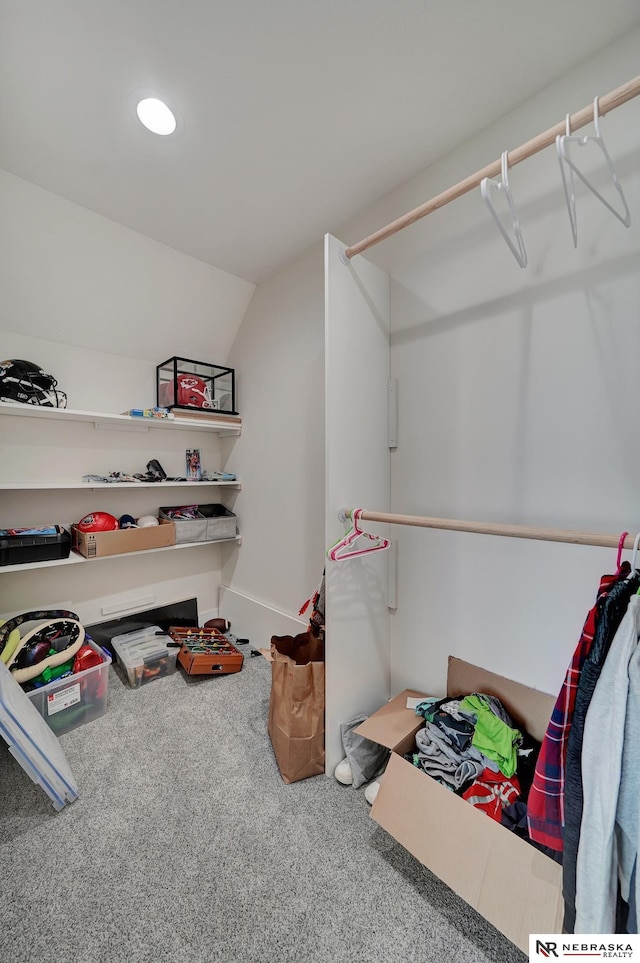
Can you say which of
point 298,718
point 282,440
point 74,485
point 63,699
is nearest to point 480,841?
point 298,718

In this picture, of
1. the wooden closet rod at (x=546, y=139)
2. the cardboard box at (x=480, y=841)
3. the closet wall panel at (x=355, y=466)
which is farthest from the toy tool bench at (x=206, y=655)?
the wooden closet rod at (x=546, y=139)

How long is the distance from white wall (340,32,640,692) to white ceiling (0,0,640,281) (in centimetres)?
16

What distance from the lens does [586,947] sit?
775 millimetres

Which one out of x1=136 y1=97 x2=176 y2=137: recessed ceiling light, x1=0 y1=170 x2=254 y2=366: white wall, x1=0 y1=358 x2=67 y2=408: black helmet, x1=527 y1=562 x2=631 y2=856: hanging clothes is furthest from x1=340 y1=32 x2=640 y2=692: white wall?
x1=0 y1=358 x2=67 y2=408: black helmet

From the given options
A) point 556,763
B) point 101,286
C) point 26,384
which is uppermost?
point 101,286

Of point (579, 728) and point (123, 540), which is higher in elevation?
point (123, 540)

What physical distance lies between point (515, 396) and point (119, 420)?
7.12 feet

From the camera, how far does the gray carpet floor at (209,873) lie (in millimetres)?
975

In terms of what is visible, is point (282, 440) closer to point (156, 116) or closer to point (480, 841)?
point (156, 116)

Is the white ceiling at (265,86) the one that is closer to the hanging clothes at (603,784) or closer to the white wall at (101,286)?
the white wall at (101,286)

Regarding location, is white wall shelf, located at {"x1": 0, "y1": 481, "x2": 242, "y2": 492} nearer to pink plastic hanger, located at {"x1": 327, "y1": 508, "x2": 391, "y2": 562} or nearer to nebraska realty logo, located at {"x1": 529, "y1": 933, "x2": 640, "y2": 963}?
pink plastic hanger, located at {"x1": 327, "y1": 508, "x2": 391, "y2": 562}

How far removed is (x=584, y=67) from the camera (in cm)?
118

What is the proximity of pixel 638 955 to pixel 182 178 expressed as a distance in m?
2.80

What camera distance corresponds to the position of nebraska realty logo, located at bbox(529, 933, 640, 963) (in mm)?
751
